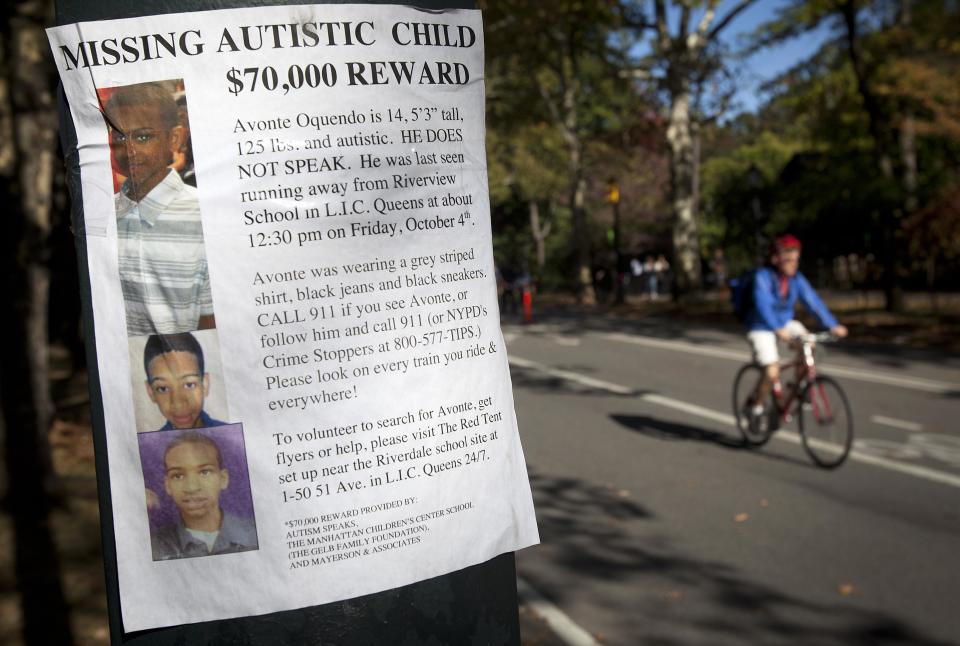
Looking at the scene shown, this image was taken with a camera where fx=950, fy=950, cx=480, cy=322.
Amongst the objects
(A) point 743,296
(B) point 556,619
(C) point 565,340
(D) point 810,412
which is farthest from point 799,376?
(C) point 565,340

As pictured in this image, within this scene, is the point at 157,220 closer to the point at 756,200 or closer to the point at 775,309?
the point at 775,309

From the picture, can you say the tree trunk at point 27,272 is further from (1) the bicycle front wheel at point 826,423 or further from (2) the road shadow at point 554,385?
(2) the road shadow at point 554,385

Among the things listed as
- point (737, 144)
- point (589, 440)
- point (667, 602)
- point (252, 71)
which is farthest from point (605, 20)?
point (737, 144)

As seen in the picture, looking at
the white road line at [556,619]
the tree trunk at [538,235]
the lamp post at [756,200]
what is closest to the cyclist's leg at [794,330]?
the white road line at [556,619]

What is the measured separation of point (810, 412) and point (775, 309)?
1023mm

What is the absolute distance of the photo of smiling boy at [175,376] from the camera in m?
1.37

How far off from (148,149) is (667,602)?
469cm

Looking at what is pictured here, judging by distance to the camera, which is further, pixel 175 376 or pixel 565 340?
pixel 565 340

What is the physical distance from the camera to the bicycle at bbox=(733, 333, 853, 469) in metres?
8.39

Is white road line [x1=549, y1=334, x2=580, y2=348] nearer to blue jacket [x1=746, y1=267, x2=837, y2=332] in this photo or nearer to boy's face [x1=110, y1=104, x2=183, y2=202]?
blue jacket [x1=746, y1=267, x2=837, y2=332]

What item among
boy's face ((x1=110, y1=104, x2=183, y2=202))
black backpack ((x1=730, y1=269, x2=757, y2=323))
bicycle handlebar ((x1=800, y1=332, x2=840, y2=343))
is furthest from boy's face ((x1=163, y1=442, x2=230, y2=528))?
black backpack ((x1=730, y1=269, x2=757, y2=323))

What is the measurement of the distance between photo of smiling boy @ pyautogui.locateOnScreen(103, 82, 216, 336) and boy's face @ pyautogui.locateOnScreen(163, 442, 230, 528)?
178 millimetres

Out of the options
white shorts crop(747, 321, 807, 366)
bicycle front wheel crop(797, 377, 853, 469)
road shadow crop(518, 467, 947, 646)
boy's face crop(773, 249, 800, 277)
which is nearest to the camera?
road shadow crop(518, 467, 947, 646)

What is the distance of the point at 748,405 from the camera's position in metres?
9.07
